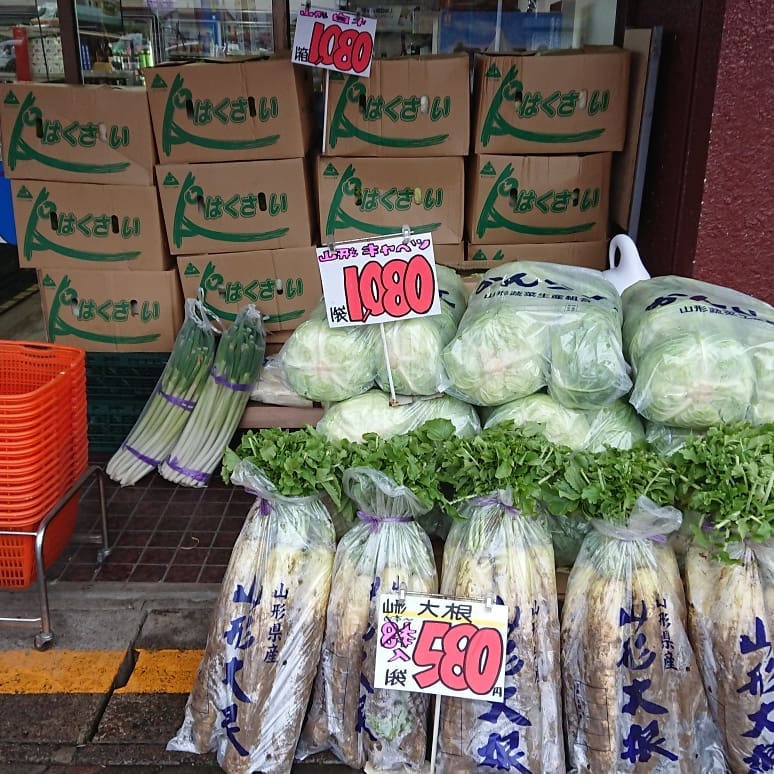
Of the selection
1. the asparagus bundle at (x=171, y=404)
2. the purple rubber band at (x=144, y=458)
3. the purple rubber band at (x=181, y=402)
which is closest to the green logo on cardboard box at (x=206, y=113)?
the asparagus bundle at (x=171, y=404)

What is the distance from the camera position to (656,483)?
2.21 metres

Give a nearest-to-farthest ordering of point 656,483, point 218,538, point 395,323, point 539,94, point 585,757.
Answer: point 656,483 → point 585,757 → point 395,323 → point 218,538 → point 539,94

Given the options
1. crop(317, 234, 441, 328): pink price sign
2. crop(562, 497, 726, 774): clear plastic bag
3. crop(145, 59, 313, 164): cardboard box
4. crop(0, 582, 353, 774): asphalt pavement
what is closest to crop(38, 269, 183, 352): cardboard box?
crop(145, 59, 313, 164): cardboard box

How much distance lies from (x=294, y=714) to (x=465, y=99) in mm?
3588

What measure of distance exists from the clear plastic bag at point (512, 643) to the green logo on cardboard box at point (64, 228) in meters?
3.37

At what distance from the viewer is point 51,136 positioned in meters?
4.72

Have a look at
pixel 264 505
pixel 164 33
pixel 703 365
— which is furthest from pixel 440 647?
pixel 164 33

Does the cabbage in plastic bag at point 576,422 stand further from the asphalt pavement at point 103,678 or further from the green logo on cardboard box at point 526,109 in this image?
the green logo on cardboard box at point 526,109

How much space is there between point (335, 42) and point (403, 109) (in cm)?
54

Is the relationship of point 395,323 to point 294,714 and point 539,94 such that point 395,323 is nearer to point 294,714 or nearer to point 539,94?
point 294,714

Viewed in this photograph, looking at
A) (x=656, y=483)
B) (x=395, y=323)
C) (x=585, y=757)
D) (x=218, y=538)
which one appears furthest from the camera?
(x=218, y=538)

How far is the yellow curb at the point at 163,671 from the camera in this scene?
10.2 ft

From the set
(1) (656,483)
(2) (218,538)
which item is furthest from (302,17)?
(1) (656,483)

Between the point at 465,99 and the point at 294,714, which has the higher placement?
the point at 465,99
